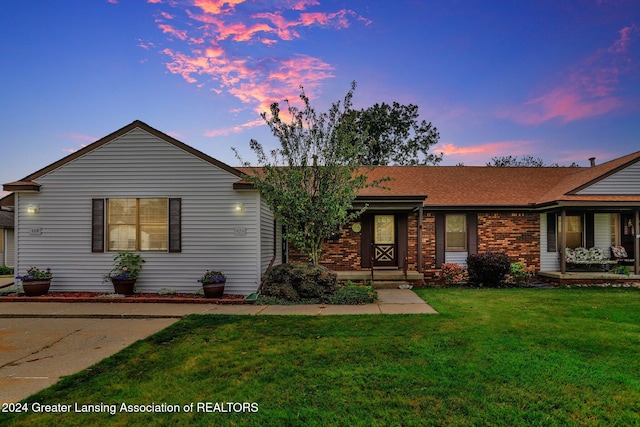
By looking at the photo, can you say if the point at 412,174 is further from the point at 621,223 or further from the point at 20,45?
the point at 20,45

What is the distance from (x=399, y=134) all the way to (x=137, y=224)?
23.2 meters

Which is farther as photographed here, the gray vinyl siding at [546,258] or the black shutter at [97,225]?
the gray vinyl siding at [546,258]

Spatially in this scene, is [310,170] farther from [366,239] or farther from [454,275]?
[454,275]

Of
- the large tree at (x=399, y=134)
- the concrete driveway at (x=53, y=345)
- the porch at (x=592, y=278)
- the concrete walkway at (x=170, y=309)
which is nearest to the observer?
the concrete driveway at (x=53, y=345)


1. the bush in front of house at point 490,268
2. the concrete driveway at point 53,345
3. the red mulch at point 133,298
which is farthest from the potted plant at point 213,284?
the bush in front of house at point 490,268

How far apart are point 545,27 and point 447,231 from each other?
7506 mm

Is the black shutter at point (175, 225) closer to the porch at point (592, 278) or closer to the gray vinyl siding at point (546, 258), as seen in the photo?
the porch at point (592, 278)

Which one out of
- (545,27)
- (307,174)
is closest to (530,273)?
(545,27)

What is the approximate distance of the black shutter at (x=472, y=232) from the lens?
44.4ft

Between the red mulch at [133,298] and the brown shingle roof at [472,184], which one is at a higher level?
the brown shingle roof at [472,184]

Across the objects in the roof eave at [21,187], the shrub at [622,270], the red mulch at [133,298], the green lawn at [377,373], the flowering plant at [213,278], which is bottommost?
the red mulch at [133,298]

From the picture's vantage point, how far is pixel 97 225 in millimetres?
9820

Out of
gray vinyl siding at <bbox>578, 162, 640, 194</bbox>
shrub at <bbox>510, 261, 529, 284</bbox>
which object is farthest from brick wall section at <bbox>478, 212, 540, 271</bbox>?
gray vinyl siding at <bbox>578, 162, 640, 194</bbox>

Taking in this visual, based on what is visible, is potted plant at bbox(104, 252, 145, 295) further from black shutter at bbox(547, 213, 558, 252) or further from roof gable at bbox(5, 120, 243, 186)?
black shutter at bbox(547, 213, 558, 252)
